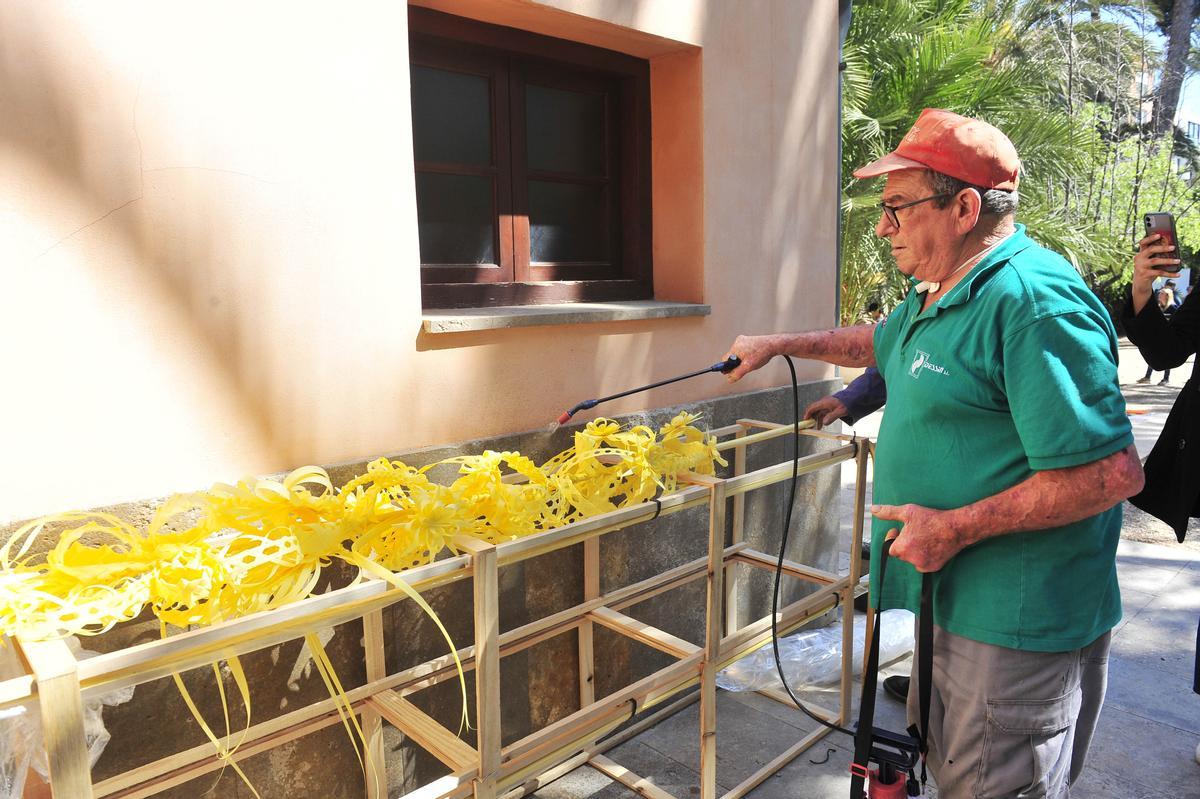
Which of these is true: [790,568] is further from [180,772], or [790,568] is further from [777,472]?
[180,772]

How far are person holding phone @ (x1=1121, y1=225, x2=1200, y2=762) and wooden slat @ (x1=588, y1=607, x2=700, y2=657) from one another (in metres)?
1.78

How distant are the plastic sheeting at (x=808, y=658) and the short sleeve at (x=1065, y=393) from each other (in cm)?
221

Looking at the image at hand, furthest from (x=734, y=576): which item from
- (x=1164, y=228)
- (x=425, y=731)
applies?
(x=1164, y=228)

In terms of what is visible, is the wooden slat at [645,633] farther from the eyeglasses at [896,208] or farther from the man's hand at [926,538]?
the eyeglasses at [896,208]

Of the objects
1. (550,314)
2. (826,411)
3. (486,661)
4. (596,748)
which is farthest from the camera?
(596,748)

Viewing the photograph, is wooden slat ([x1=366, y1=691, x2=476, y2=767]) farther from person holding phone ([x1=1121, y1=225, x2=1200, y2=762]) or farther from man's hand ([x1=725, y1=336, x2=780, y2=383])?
person holding phone ([x1=1121, y1=225, x2=1200, y2=762])

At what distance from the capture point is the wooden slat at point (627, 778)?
282cm

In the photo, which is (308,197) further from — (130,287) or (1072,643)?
(1072,643)

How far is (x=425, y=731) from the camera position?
1.99 m

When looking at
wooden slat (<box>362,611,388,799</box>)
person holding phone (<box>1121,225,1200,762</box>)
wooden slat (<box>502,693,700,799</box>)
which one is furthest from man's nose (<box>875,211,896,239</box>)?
wooden slat (<box>502,693,700,799</box>)

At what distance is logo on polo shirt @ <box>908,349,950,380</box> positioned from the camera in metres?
1.85

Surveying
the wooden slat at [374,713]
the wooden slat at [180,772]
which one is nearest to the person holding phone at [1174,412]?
the wooden slat at [374,713]

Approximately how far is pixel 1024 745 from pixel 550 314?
182cm

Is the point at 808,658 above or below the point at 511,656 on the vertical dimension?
below
